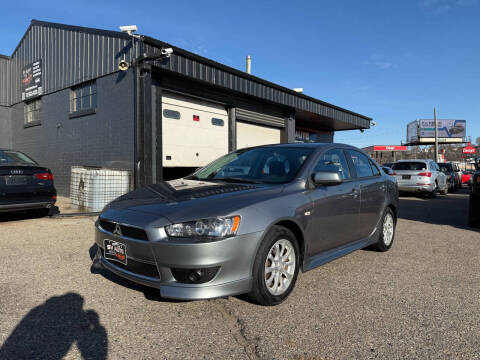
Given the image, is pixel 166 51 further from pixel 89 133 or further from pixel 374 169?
pixel 374 169

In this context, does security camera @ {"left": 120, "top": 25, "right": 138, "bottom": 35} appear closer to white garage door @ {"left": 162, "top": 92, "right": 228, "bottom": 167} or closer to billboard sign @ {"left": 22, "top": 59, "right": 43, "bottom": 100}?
white garage door @ {"left": 162, "top": 92, "right": 228, "bottom": 167}

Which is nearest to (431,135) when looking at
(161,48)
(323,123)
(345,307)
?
(323,123)

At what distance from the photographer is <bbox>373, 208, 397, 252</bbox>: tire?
4.88 m

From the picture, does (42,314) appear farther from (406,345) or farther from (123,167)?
(123,167)

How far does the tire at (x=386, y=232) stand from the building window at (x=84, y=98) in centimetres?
840

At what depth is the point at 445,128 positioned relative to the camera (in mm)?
65875

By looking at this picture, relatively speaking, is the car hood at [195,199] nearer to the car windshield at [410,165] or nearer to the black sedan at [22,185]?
the black sedan at [22,185]

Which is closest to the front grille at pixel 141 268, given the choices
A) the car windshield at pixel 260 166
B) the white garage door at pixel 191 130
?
the car windshield at pixel 260 166

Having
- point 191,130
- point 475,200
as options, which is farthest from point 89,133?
point 475,200

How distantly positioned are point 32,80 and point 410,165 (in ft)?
48.4

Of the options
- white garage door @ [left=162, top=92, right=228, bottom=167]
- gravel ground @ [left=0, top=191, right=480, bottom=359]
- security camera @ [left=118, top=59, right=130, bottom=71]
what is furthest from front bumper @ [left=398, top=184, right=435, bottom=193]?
security camera @ [left=118, top=59, right=130, bottom=71]

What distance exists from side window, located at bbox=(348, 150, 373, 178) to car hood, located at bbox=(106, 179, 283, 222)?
174 centimetres

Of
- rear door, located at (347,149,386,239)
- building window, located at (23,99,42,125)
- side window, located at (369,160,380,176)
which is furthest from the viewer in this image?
building window, located at (23,99,42,125)

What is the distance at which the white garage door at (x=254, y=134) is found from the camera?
1284 cm
